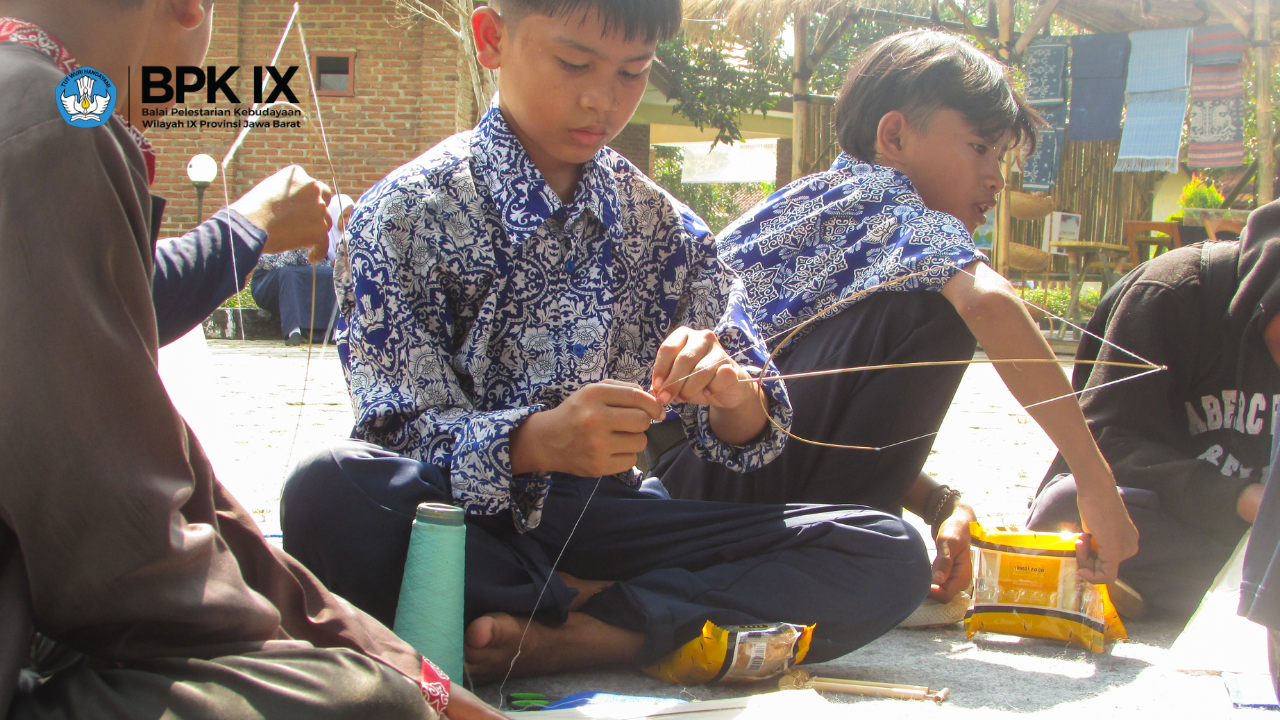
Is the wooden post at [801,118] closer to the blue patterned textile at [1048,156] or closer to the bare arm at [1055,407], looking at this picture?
the blue patterned textile at [1048,156]

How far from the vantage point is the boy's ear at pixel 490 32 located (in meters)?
1.63

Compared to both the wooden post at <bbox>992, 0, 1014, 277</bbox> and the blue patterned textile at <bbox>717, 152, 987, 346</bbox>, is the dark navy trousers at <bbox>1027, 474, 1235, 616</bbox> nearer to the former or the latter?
the blue patterned textile at <bbox>717, 152, 987, 346</bbox>

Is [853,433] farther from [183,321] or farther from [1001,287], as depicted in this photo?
[183,321]

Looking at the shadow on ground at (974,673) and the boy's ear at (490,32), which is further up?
the boy's ear at (490,32)

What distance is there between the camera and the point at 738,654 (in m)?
1.51

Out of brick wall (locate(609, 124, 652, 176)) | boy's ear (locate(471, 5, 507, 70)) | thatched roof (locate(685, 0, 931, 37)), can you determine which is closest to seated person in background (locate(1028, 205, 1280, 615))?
boy's ear (locate(471, 5, 507, 70))

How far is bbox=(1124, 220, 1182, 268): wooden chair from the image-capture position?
6.63 m

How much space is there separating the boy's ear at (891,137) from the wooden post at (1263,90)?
5.68 metres

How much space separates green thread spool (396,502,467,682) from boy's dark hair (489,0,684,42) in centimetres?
80

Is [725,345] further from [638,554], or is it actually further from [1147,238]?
[1147,238]

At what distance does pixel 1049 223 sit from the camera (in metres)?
9.16

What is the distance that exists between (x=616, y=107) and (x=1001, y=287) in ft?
2.68

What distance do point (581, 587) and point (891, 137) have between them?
1.28 m

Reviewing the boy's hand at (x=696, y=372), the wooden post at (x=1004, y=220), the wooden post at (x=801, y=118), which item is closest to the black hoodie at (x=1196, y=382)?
the boy's hand at (x=696, y=372)
